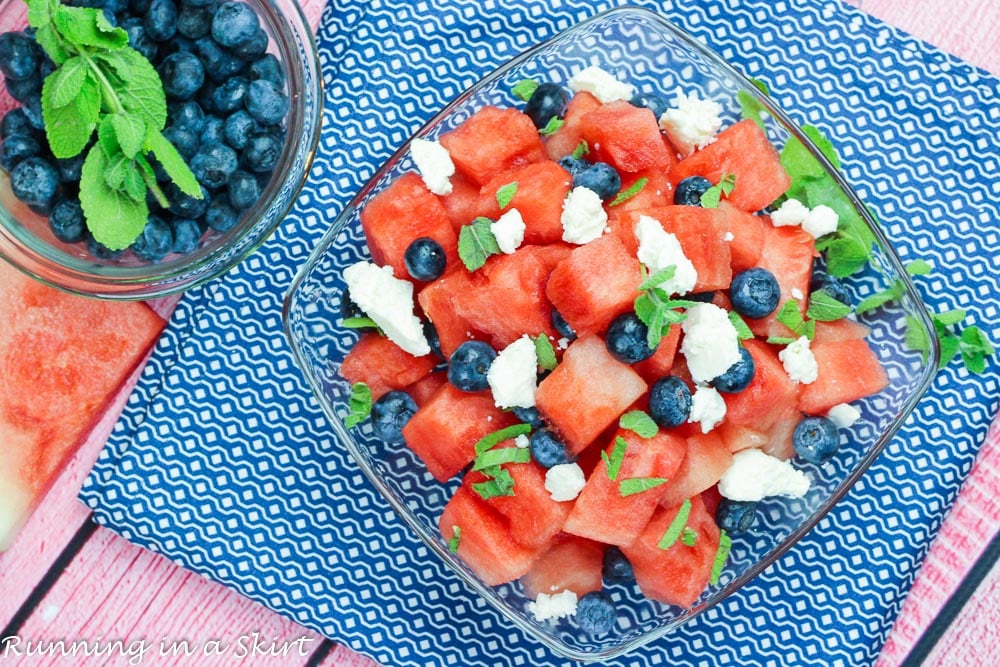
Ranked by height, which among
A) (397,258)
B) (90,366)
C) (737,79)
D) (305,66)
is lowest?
(90,366)

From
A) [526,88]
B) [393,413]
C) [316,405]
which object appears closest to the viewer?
[393,413]

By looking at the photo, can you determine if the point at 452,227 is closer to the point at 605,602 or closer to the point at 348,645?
the point at 605,602

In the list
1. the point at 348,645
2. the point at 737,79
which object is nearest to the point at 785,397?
the point at 737,79

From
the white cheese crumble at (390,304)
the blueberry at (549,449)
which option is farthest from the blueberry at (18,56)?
the blueberry at (549,449)

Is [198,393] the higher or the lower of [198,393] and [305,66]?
the lower

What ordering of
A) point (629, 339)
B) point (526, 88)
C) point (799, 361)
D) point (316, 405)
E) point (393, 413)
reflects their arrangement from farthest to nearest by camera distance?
point (316, 405), point (526, 88), point (393, 413), point (799, 361), point (629, 339)

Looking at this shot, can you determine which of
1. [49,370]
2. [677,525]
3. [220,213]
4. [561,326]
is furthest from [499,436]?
[49,370]

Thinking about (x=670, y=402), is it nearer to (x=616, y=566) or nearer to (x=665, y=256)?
(x=665, y=256)
